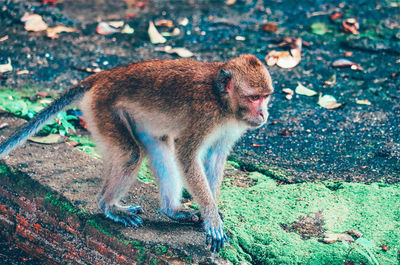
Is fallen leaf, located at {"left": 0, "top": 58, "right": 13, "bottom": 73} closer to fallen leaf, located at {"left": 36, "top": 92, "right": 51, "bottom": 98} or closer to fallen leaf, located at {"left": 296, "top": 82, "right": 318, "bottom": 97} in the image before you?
fallen leaf, located at {"left": 36, "top": 92, "right": 51, "bottom": 98}

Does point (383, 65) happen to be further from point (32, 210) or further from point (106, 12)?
point (32, 210)

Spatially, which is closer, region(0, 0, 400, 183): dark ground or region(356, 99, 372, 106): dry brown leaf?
region(0, 0, 400, 183): dark ground

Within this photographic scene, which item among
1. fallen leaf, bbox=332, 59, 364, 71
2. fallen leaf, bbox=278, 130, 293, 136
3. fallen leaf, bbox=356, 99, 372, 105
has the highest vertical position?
fallen leaf, bbox=332, 59, 364, 71

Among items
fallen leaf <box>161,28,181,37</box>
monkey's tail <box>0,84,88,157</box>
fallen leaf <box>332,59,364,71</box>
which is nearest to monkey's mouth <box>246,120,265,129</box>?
monkey's tail <box>0,84,88,157</box>

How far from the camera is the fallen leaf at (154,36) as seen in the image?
6.15 meters

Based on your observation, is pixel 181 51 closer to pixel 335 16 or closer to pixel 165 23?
pixel 165 23

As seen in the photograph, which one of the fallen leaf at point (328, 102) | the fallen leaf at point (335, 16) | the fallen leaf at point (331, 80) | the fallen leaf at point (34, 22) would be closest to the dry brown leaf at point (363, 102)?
the fallen leaf at point (328, 102)

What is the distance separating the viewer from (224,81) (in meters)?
3.28

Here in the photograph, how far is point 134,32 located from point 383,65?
2.93 metres

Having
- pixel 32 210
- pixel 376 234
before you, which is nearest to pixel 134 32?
pixel 32 210

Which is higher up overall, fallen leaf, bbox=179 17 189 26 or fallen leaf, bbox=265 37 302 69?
fallen leaf, bbox=265 37 302 69

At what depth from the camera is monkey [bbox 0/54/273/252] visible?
3.25 metres

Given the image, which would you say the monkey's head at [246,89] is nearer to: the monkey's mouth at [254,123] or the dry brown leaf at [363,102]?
the monkey's mouth at [254,123]

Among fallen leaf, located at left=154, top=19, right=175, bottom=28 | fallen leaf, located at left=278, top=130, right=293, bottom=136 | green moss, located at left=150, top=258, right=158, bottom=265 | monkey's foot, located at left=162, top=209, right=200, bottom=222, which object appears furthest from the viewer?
fallen leaf, located at left=154, top=19, right=175, bottom=28
